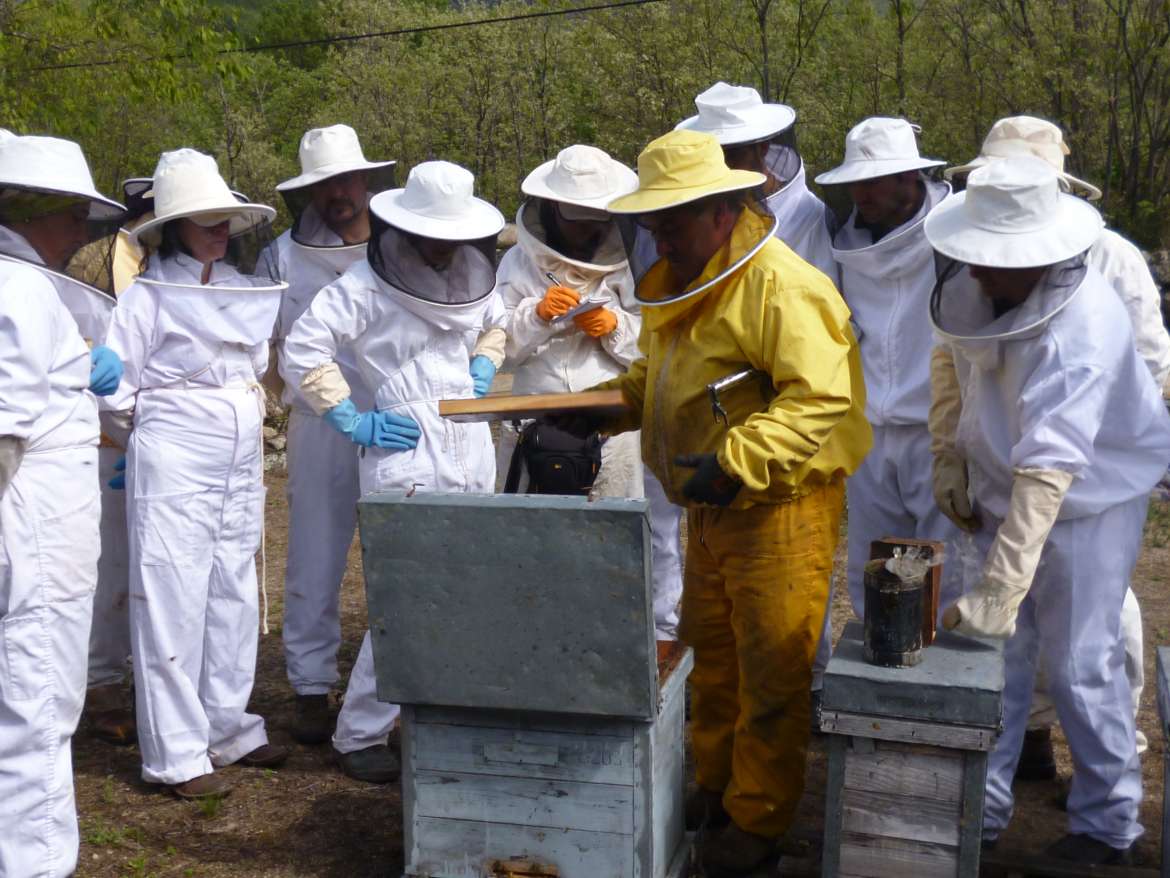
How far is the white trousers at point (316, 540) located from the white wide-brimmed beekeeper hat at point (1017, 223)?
7.71ft

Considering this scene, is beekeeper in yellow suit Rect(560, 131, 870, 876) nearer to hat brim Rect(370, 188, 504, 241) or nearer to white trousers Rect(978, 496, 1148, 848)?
white trousers Rect(978, 496, 1148, 848)

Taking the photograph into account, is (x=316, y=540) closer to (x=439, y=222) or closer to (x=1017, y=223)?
(x=439, y=222)

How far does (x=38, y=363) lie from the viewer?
297 cm

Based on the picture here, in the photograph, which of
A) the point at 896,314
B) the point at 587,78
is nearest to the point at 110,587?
the point at 896,314

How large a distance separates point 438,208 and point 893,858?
2.34 metres

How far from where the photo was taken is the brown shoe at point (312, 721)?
14.5ft

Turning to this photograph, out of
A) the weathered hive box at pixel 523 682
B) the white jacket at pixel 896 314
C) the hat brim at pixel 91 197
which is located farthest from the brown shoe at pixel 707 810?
the hat brim at pixel 91 197

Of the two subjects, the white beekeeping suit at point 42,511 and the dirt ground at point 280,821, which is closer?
the white beekeeping suit at point 42,511

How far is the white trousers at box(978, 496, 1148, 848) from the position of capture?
306 centimetres

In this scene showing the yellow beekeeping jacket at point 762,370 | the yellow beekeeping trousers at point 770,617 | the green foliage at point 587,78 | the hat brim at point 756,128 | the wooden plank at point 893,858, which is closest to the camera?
the wooden plank at point 893,858

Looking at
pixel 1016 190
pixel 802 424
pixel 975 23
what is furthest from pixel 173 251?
pixel 975 23

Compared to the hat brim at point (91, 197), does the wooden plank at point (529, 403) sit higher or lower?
lower

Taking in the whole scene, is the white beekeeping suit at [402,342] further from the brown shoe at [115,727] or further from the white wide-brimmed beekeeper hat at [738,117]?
the brown shoe at [115,727]

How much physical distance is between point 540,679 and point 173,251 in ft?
6.64
